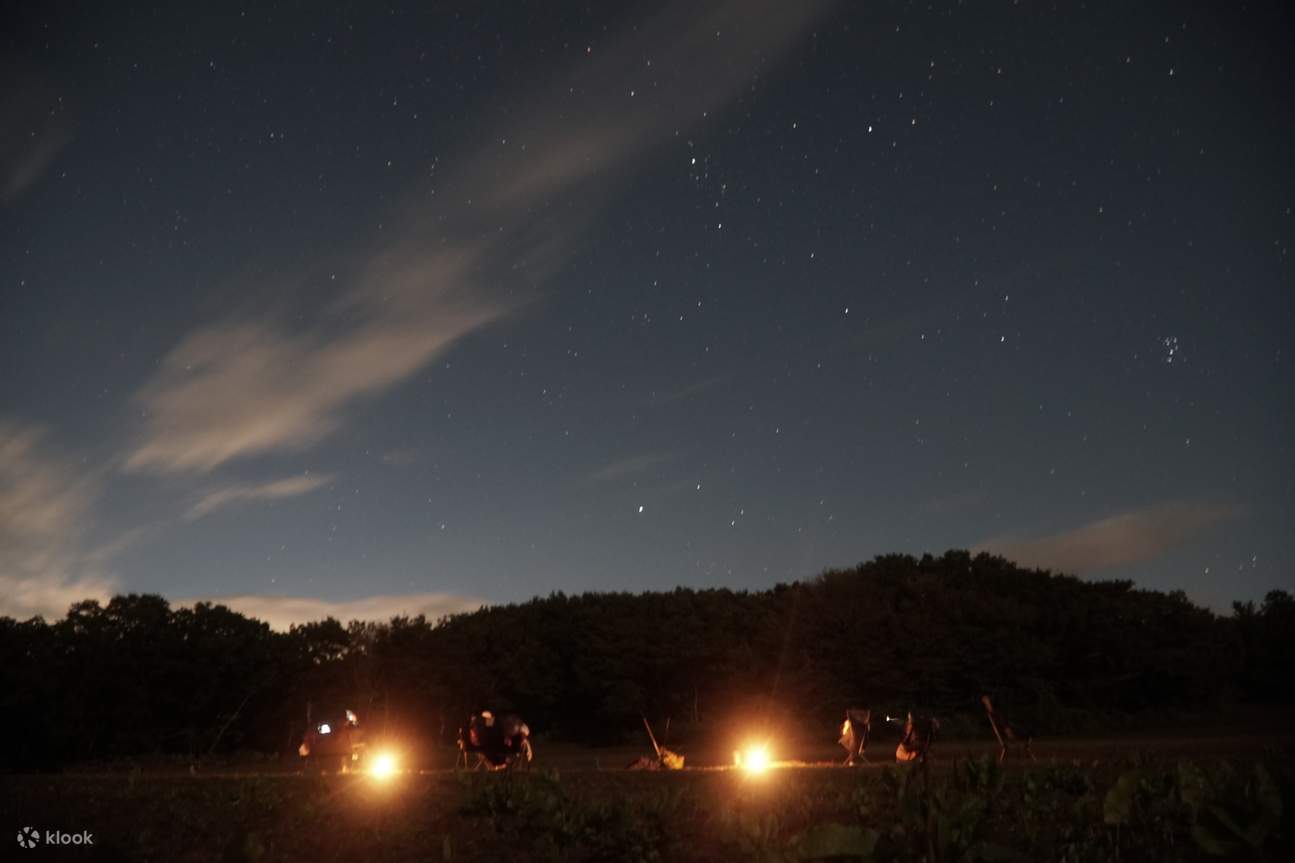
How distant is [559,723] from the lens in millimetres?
72562

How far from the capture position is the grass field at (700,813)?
11609 mm

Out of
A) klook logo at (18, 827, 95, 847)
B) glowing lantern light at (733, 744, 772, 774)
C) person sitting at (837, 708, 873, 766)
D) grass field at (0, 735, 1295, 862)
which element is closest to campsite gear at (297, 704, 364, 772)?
grass field at (0, 735, 1295, 862)

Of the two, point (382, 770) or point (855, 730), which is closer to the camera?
point (382, 770)

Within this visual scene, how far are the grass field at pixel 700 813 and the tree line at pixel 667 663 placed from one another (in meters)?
38.4

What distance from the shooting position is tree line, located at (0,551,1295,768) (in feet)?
195

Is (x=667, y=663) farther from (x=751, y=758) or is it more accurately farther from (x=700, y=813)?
(x=700, y=813)

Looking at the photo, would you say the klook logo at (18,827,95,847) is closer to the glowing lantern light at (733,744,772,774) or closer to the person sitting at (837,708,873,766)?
the glowing lantern light at (733,744,772,774)

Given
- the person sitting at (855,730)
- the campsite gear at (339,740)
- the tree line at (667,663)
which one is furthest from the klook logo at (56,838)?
the tree line at (667,663)

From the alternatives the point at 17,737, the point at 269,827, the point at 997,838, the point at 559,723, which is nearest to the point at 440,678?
the point at 559,723

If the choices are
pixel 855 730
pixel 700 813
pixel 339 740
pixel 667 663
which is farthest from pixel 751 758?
pixel 667 663

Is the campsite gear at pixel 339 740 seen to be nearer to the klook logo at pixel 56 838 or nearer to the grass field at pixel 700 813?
the grass field at pixel 700 813

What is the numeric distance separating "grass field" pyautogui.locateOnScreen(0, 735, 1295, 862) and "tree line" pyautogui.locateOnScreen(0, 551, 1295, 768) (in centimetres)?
3844

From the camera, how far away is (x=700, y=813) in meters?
16.7

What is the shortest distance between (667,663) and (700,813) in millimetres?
52219
